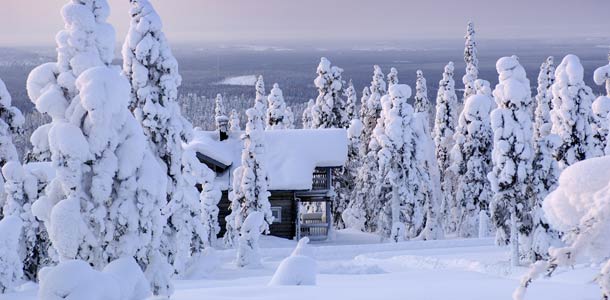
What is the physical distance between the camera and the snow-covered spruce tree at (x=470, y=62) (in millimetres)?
58031

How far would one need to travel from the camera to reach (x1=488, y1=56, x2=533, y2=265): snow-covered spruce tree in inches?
1187

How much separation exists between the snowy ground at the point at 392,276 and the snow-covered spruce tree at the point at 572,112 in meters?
5.93

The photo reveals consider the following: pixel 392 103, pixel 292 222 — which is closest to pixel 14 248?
pixel 292 222

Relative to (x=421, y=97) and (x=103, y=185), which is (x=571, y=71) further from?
(x=421, y=97)

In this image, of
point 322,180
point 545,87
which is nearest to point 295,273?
point 322,180

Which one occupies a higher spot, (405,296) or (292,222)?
(405,296)

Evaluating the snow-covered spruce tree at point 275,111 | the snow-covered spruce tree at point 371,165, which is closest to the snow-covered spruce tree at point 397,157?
the snow-covered spruce tree at point 371,165

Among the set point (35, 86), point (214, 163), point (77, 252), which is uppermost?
point (35, 86)

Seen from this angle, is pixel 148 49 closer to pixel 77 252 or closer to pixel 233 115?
pixel 77 252

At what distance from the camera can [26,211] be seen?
2877 centimetres

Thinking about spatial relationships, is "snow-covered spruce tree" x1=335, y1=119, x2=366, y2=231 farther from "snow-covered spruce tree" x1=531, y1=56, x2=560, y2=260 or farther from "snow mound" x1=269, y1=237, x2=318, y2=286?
"snow mound" x1=269, y1=237, x2=318, y2=286

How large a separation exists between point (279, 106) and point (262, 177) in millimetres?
22357

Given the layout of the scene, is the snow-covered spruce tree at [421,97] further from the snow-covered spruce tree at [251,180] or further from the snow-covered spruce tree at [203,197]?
the snow-covered spruce tree at [251,180]

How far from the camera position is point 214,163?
1705 inches
